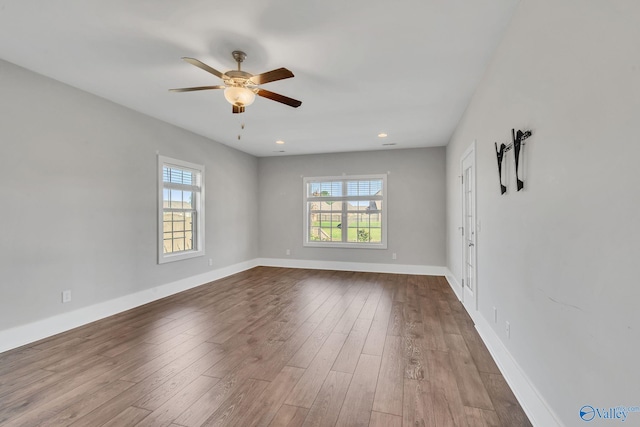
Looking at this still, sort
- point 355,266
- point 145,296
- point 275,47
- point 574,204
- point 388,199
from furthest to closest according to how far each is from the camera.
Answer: point 355,266 → point 388,199 → point 145,296 → point 275,47 → point 574,204

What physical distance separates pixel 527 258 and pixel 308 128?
376 cm

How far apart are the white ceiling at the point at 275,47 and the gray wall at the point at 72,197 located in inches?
12.5

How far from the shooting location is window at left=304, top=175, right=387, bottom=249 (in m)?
6.62

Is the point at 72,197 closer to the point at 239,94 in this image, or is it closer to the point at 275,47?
the point at 239,94

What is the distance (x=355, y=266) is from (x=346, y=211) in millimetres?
1263

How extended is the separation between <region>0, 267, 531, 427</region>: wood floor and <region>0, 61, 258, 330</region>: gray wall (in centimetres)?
52

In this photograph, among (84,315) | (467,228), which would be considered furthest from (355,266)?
(84,315)

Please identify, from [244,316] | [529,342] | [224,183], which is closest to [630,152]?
[529,342]

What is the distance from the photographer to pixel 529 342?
190 cm

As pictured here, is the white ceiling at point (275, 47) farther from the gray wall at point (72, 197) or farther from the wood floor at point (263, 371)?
the wood floor at point (263, 371)

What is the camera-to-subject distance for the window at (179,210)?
15.0 ft

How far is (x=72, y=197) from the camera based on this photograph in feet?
11.0

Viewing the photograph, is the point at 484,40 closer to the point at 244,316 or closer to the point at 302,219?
the point at 244,316


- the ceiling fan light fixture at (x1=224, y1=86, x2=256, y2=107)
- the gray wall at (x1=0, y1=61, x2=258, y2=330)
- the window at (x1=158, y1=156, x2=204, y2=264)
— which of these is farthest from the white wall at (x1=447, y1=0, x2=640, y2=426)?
the window at (x1=158, y1=156, x2=204, y2=264)
